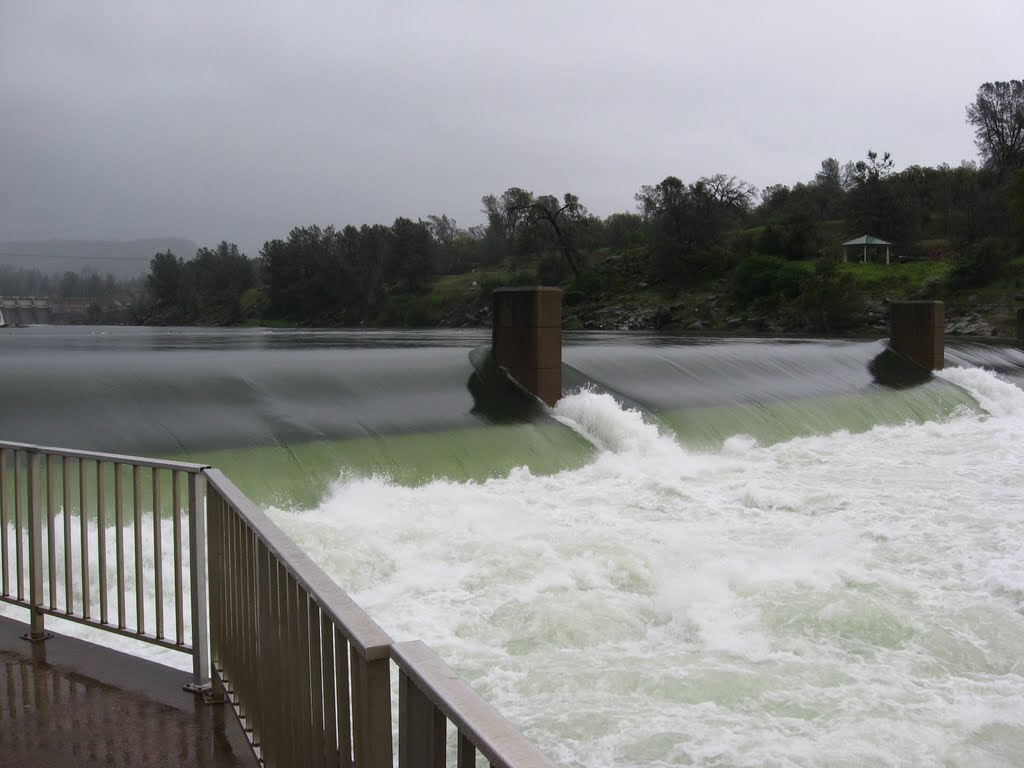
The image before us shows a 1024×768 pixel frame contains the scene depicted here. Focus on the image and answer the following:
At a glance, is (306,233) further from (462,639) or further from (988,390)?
(462,639)

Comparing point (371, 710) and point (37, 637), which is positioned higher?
point (371, 710)

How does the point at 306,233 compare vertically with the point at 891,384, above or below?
above

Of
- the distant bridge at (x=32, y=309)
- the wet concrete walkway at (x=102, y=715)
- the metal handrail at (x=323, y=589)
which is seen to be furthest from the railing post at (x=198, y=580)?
the distant bridge at (x=32, y=309)

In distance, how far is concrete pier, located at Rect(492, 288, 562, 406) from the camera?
17844mm

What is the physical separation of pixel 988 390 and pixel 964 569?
18.0m

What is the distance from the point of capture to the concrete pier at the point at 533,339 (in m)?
17.8

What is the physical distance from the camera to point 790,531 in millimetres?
11805

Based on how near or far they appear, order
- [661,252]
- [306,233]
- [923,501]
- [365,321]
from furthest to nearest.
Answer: [306,233] < [365,321] < [661,252] < [923,501]

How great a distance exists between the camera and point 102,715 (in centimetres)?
455

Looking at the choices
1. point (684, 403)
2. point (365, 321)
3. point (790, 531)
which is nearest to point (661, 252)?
point (365, 321)

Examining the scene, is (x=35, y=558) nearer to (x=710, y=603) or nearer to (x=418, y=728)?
(x=418, y=728)

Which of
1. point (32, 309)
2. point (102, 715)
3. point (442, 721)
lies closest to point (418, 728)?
point (442, 721)

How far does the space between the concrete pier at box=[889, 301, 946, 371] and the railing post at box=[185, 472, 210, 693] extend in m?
26.8

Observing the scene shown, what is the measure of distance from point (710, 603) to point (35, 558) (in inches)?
226
